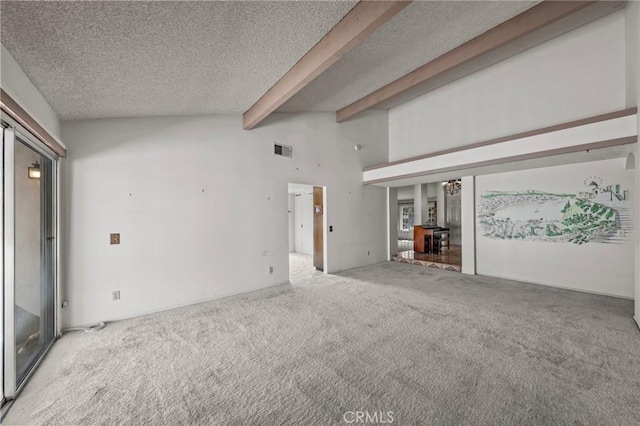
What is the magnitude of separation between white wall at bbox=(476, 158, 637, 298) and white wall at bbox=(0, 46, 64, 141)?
7190mm

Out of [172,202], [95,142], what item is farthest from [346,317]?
[95,142]

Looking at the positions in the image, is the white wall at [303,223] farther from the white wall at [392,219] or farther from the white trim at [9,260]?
the white trim at [9,260]

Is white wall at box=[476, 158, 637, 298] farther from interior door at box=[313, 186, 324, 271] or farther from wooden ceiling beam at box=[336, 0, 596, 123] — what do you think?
interior door at box=[313, 186, 324, 271]

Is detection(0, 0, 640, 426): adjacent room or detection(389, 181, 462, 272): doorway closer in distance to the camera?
detection(0, 0, 640, 426): adjacent room

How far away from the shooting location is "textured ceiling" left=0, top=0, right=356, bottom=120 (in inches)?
67.6

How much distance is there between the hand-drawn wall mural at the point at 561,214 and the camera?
4.30 metres

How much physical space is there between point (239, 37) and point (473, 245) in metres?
6.05

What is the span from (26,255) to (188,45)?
265 centimetres

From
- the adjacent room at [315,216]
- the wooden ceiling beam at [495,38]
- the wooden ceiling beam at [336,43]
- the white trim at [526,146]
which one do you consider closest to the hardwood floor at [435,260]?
the adjacent room at [315,216]

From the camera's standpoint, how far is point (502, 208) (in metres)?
5.51

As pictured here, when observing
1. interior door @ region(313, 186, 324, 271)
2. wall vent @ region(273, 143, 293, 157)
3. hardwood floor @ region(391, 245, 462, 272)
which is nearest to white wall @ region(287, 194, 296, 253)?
interior door @ region(313, 186, 324, 271)

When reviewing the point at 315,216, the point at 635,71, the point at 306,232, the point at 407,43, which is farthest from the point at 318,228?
the point at 635,71

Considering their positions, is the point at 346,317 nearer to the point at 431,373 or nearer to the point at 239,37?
the point at 431,373

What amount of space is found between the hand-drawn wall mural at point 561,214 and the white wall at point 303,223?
204 inches
